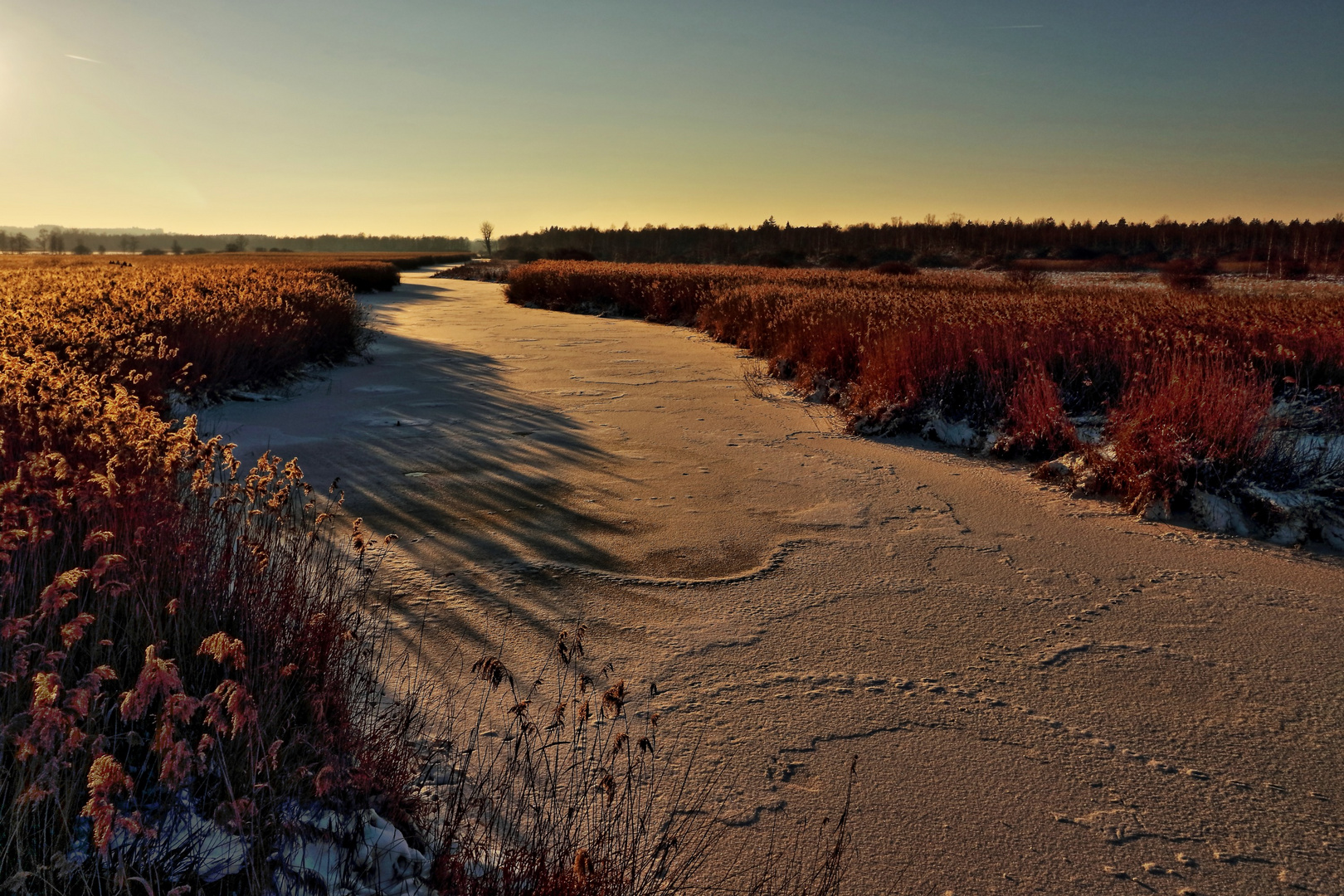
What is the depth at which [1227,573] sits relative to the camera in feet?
17.2

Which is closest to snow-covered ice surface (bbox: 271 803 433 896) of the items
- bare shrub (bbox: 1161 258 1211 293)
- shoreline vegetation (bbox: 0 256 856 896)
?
shoreline vegetation (bbox: 0 256 856 896)

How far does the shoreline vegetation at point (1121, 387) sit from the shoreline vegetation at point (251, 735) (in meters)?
5.15

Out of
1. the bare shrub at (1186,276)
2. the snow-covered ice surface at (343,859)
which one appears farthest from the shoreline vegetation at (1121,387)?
the bare shrub at (1186,276)

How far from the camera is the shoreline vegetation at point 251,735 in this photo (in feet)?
6.17

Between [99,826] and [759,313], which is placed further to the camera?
[759,313]

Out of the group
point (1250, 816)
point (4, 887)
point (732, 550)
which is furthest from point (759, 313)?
point (4, 887)

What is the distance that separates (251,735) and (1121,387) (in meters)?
8.74

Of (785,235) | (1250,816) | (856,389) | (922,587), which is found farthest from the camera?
(785,235)

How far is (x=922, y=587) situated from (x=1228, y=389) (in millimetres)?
4168

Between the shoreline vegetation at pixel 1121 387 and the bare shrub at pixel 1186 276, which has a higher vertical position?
the bare shrub at pixel 1186 276

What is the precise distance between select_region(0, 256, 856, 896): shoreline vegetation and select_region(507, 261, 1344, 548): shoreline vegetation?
515 centimetres

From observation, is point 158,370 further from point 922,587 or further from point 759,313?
point 759,313

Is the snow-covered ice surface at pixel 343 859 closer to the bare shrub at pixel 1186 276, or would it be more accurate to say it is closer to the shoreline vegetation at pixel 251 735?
the shoreline vegetation at pixel 251 735

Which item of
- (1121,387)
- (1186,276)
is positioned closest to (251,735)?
(1121,387)
